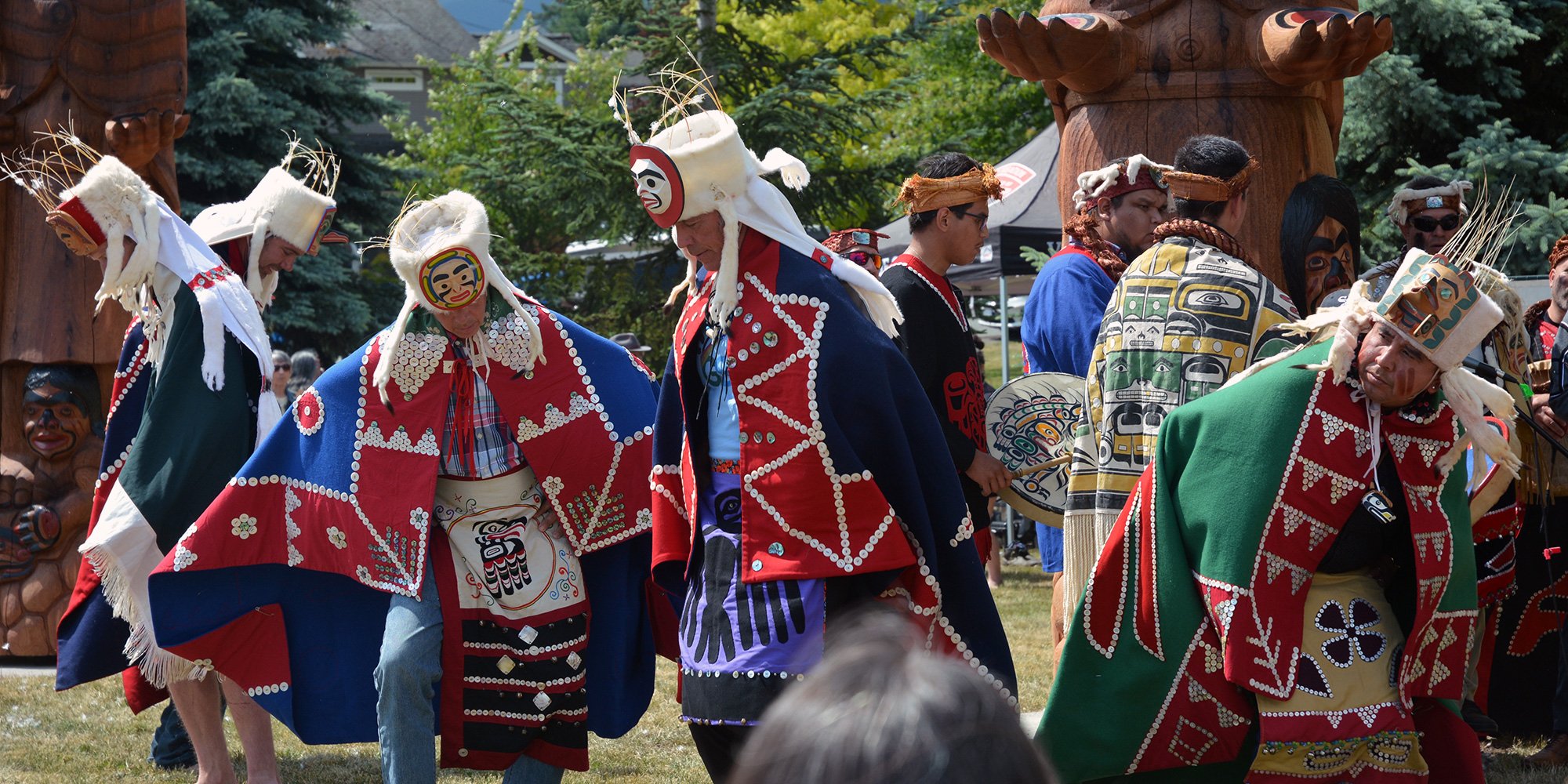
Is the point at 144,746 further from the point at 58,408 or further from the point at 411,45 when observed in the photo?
the point at 411,45

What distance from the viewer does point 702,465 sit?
351 centimetres

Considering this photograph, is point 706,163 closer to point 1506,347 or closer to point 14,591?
point 1506,347

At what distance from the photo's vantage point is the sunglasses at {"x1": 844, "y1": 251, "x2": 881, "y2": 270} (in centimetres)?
692

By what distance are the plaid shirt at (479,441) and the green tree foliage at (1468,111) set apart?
6.36 m

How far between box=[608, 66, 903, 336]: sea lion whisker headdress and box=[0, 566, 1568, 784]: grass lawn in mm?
2189

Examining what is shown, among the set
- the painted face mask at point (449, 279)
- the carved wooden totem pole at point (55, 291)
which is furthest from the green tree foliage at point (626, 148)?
the painted face mask at point (449, 279)

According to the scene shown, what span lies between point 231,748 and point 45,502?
7.74ft

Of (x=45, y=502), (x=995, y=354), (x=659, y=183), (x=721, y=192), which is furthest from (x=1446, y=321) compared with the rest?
(x=995, y=354)

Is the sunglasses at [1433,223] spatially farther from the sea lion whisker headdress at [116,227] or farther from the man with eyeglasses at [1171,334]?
the sea lion whisker headdress at [116,227]

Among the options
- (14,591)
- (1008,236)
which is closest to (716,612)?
(14,591)

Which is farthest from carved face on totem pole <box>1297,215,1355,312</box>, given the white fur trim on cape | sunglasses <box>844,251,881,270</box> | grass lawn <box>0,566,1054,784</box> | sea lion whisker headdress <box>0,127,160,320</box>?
sea lion whisker headdress <box>0,127,160,320</box>

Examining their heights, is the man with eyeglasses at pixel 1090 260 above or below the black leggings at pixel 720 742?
above

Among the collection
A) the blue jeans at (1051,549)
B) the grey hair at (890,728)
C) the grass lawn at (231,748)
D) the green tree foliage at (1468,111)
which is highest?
the green tree foliage at (1468,111)

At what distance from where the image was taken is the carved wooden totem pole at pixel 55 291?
732cm
